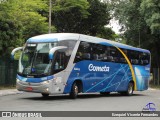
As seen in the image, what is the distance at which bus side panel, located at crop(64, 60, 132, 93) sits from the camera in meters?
23.1

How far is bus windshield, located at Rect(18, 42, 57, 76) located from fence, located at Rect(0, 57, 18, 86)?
9.85 meters

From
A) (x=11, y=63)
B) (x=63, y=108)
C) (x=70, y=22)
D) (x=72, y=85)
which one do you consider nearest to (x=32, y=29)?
(x=11, y=63)

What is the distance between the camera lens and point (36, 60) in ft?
69.4

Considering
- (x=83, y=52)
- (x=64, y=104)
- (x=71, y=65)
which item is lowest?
(x=64, y=104)

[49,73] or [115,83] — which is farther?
[115,83]

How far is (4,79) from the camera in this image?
31781mm

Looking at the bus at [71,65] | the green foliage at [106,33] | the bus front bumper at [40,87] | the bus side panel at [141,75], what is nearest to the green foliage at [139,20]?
the green foliage at [106,33]

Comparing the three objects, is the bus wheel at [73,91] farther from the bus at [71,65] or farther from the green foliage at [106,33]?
the green foliage at [106,33]

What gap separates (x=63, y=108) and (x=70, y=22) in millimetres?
40004

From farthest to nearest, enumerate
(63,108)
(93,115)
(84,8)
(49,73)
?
(84,8) → (49,73) → (63,108) → (93,115)

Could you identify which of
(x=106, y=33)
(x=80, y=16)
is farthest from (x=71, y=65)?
(x=106, y=33)

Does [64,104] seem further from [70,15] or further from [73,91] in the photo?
[70,15]

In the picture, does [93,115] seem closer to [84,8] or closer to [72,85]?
[72,85]

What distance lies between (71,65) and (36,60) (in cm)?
212
